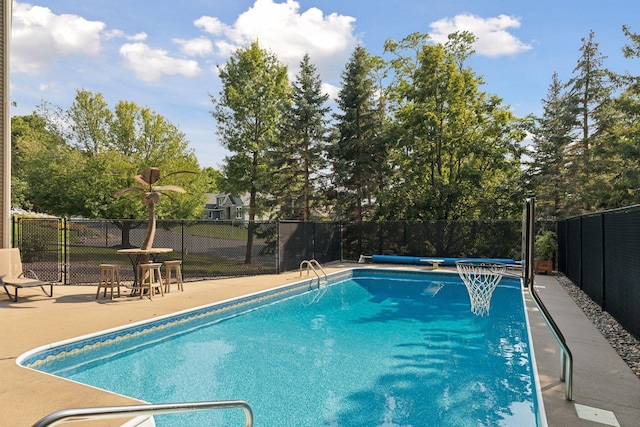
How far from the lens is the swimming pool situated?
429 cm

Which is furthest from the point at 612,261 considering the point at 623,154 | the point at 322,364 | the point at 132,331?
the point at 132,331

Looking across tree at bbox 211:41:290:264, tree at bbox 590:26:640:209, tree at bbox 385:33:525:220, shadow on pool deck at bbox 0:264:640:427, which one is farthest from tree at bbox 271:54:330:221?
tree at bbox 590:26:640:209

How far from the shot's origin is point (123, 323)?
21.2 feet

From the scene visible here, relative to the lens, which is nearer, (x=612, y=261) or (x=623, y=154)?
(x=612, y=261)

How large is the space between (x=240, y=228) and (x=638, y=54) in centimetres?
1550

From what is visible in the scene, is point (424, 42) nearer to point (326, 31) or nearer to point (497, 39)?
point (497, 39)

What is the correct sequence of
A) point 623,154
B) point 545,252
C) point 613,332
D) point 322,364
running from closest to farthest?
1. point 322,364
2. point 613,332
3. point 623,154
4. point 545,252

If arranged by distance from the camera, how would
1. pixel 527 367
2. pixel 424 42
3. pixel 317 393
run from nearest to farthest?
Result: pixel 317 393 → pixel 527 367 → pixel 424 42

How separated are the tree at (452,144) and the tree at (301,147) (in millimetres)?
3882

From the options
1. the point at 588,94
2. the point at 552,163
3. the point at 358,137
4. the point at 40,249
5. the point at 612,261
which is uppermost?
the point at 588,94

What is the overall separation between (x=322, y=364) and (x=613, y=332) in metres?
4.37

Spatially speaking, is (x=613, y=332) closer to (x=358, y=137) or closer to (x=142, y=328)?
(x=142, y=328)

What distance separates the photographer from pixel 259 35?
18547mm

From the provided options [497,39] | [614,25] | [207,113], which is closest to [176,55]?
[207,113]
